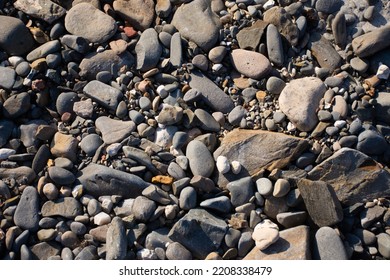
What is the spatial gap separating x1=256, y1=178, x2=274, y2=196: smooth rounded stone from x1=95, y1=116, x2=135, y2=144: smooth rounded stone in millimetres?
666

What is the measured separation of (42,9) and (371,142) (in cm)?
186

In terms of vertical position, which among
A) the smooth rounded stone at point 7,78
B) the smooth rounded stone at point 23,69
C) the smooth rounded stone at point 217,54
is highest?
the smooth rounded stone at point 217,54

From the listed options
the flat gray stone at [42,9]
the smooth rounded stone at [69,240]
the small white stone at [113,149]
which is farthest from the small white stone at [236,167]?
the flat gray stone at [42,9]

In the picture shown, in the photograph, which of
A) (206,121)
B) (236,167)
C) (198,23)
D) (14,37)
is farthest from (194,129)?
(14,37)

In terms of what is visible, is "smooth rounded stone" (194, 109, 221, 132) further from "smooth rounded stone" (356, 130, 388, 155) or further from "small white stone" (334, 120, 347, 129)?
"smooth rounded stone" (356, 130, 388, 155)

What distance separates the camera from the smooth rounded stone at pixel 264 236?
6.90 ft

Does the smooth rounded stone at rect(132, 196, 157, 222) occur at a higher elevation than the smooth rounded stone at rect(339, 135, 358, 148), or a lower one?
lower

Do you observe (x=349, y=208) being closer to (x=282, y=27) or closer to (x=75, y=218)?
(x=282, y=27)

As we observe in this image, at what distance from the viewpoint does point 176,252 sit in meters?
2.14

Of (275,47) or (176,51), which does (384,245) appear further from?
(176,51)

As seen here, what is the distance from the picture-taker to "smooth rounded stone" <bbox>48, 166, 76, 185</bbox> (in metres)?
2.29

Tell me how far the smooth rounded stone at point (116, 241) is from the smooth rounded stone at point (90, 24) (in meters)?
1.03

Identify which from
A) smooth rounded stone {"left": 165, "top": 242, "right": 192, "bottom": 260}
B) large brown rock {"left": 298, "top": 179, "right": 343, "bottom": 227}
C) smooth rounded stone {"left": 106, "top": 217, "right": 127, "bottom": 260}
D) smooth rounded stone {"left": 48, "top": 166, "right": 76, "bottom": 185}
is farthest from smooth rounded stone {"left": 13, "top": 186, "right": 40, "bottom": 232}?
large brown rock {"left": 298, "top": 179, "right": 343, "bottom": 227}

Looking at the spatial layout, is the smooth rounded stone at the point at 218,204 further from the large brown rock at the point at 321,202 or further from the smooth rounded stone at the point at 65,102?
the smooth rounded stone at the point at 65,102
